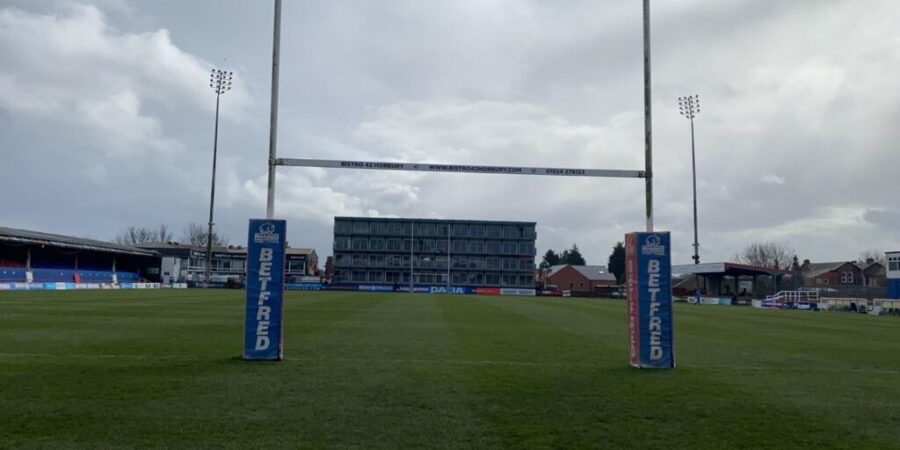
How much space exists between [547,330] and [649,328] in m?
8.21

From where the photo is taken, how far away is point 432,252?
91375mm

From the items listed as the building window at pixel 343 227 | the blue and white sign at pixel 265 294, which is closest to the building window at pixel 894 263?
the blue and white sign at pixel 265 294

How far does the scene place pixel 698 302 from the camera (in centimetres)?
5288

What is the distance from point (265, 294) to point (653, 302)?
6377mm

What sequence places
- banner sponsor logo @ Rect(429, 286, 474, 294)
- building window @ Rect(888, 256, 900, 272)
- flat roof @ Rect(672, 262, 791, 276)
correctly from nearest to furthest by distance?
building window @ Rect(888, 256, 900, 272) → flat roof @ Rect(672, 262, 791, 276) → banner sponsor logo @ Rect(429, 286, 474, 294)

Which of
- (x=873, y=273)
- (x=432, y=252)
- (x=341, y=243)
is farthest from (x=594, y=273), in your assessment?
(x=341, y=243)

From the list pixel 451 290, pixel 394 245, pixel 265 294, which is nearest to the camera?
pixel 265 294

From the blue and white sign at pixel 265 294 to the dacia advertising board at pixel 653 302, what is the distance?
590 cm

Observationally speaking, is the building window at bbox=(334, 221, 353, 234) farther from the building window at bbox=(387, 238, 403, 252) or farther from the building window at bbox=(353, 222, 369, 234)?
the building window at bbox=(387, 238, 403, 252)

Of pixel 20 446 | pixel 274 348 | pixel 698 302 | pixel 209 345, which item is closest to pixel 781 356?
pixel 274 348

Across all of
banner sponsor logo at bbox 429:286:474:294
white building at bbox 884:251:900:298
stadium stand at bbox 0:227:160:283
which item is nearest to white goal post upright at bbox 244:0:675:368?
stadium stand at bbox 0:227:160:283

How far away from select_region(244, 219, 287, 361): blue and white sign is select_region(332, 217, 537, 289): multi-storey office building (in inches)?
3133

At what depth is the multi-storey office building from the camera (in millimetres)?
91062

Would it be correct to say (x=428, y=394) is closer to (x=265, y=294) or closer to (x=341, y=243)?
(x=265, y=294)
